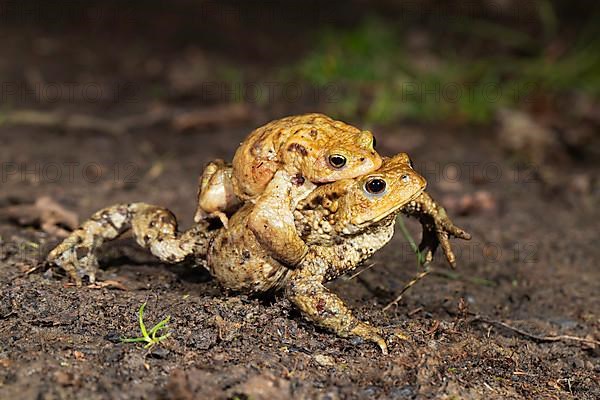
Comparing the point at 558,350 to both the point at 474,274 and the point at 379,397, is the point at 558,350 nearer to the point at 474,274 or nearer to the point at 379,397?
the point at 474,274

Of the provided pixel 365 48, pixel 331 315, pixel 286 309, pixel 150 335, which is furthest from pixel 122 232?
pixel 365 48

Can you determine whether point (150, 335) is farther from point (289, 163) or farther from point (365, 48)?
point (365, 48)

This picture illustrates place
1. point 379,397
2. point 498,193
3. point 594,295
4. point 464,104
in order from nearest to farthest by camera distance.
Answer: point 379,397 → point 594,295 → point 498,193 → point 464,104

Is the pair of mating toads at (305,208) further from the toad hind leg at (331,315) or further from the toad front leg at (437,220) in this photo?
the toad front leg at (437,220)

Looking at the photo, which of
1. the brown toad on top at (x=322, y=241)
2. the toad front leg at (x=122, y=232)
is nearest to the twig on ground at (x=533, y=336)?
the brown toad on top at (x=322, y=241)

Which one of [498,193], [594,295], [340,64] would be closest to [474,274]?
[594,295]

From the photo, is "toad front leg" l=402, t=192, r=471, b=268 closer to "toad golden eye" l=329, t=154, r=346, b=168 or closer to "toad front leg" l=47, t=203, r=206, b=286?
"toad golden eye" l=329, t=154, r=346, b=168
